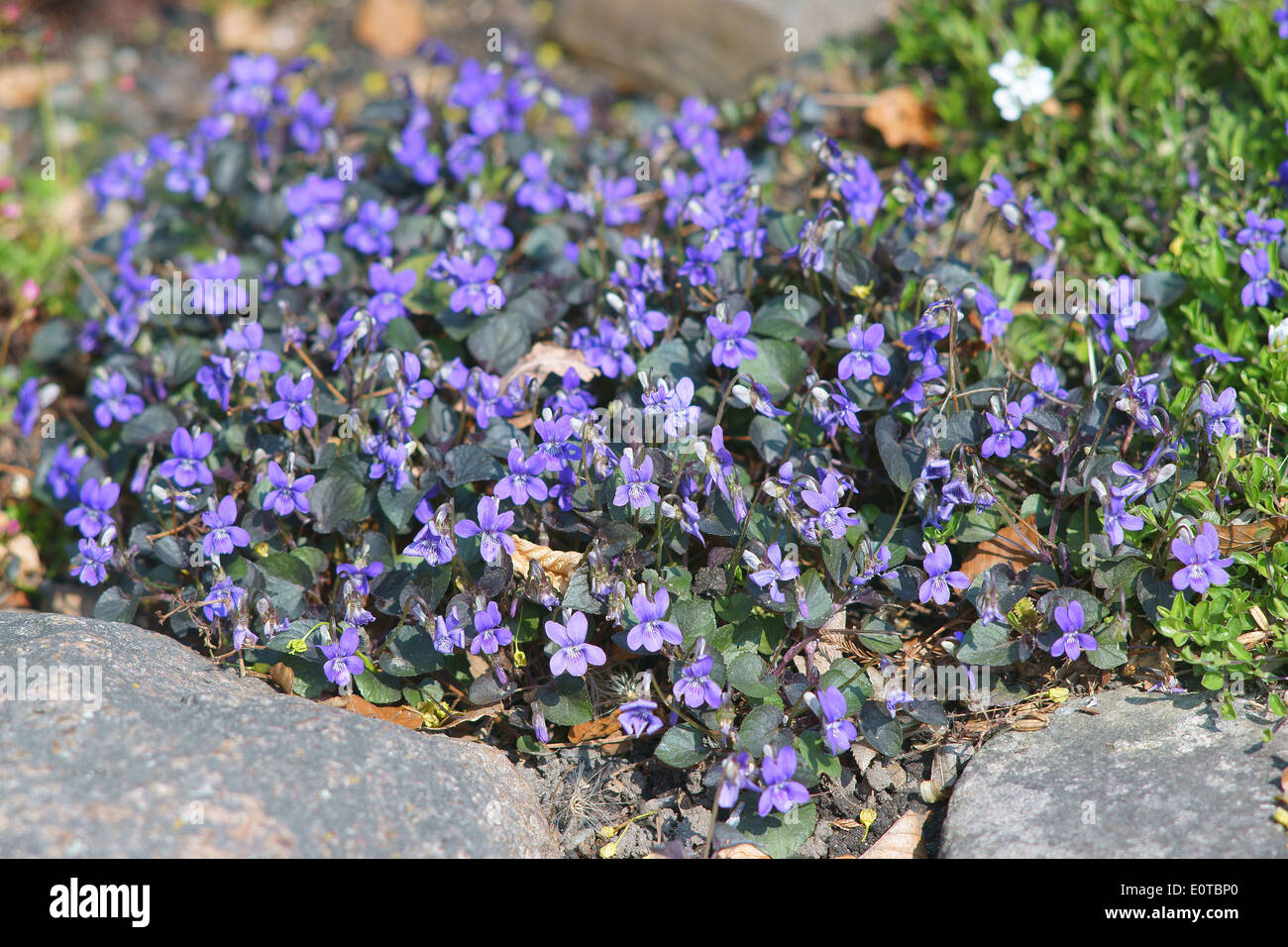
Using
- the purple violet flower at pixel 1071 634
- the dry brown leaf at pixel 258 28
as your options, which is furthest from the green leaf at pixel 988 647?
the dry brown leaf at pixel 258 28

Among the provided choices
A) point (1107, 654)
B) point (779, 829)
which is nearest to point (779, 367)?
point (1107, 654)

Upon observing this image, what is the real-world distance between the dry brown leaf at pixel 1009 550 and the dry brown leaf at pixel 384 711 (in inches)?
69.0

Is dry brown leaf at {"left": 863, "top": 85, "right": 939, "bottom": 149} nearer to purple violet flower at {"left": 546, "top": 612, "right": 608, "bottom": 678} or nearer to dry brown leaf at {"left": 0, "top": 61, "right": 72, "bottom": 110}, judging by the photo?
purple violet flower at {"left": 546, "top": 612, "right": 608, "bottom": 678}

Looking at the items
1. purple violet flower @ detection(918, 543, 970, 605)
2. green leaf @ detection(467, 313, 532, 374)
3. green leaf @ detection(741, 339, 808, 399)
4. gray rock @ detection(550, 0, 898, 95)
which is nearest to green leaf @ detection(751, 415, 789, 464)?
green leaf @ detection(741, 339, 808, 399)

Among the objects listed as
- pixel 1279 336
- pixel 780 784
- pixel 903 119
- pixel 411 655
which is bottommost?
pixel 780 784

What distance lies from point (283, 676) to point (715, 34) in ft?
13.6

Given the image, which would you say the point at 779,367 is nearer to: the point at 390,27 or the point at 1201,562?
the point at 1201,562

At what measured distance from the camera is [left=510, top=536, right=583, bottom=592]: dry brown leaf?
331cm

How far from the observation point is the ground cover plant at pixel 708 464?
3096 mm

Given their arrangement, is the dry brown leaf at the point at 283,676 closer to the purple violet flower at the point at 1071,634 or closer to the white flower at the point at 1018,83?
the purple violet flower at the point at 1071,634

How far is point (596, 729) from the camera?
10.8 ft
